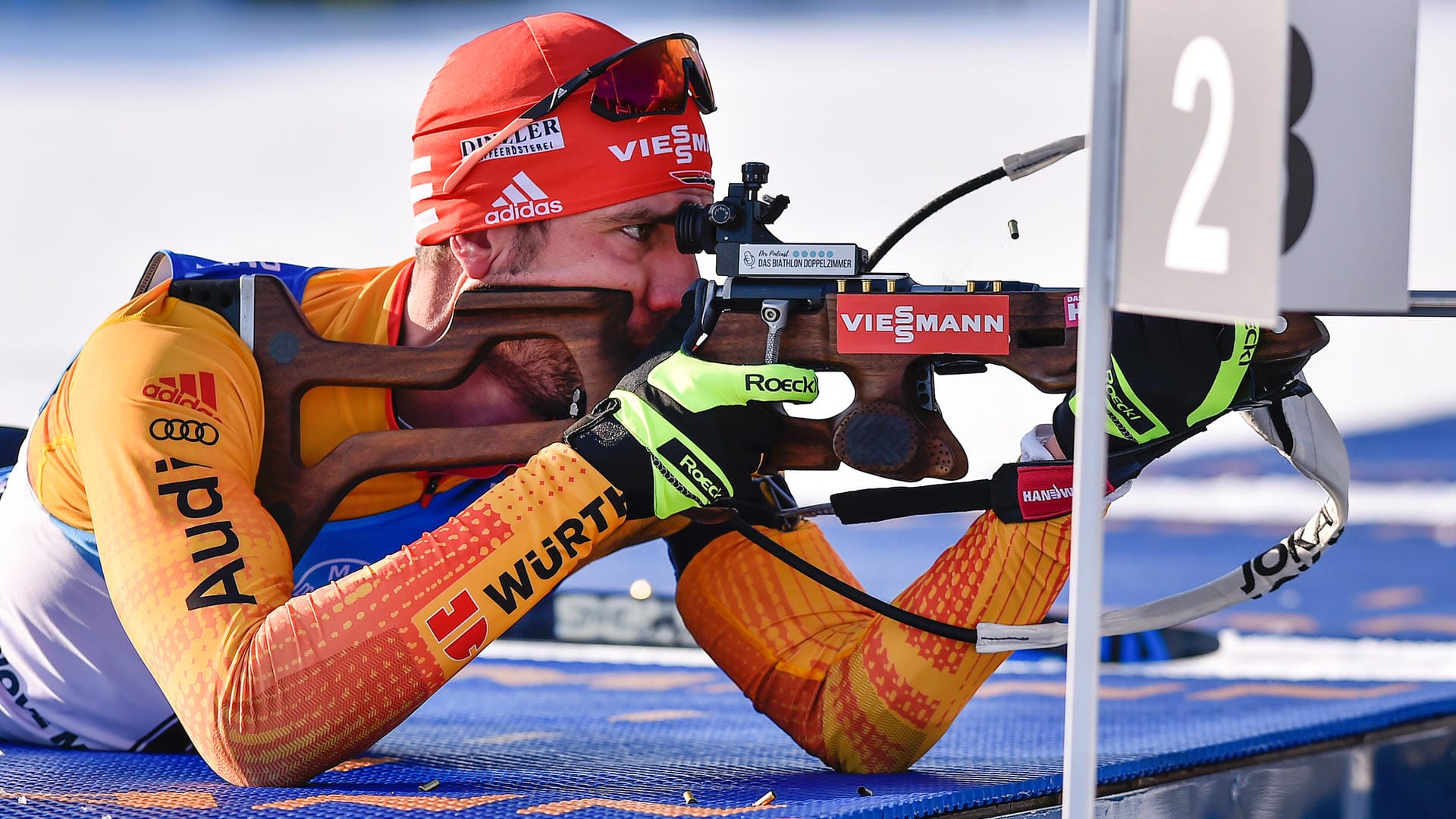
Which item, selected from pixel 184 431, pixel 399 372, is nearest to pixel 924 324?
pixel 399 372

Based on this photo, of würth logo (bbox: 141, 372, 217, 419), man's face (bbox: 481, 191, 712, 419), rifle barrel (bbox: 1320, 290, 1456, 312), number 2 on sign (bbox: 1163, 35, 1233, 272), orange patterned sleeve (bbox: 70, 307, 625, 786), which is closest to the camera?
number 2 on sign (bbox: 1163, 35, 1233, 272)

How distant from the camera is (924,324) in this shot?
1.15m

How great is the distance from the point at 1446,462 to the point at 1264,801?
10.9ft

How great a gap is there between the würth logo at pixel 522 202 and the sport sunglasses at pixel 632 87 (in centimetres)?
5

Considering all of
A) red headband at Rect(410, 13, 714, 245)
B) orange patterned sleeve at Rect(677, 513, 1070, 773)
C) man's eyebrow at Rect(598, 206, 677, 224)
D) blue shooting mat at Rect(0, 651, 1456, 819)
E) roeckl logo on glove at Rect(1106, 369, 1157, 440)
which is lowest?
blue shooting mat at Rect(0, 651, 1456, 819)

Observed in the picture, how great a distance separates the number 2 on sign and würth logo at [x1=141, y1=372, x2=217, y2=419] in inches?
35.6

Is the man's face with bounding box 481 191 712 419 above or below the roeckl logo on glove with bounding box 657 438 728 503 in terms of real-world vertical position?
above

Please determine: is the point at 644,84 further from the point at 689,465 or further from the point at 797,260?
the point at 689,465

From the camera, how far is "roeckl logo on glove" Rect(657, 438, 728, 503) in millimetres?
1159

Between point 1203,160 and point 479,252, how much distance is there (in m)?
0.89

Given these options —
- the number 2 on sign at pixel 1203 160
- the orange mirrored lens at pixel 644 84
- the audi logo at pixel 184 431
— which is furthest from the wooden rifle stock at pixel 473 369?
the number 2 on sign at pixel 1203 160

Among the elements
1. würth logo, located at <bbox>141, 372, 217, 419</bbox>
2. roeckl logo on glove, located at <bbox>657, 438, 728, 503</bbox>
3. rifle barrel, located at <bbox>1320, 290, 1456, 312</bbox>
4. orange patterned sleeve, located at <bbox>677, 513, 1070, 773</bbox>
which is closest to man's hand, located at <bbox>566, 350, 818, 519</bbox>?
roeckl logo on glove, located at <bbox>657, 438, 728, 503</bbox>

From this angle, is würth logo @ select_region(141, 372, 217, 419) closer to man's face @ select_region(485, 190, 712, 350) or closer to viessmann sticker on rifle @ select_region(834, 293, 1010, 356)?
man's face @ select_region(485, 190, 712, 350)

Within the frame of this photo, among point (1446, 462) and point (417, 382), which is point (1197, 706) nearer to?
point (417, 382)
